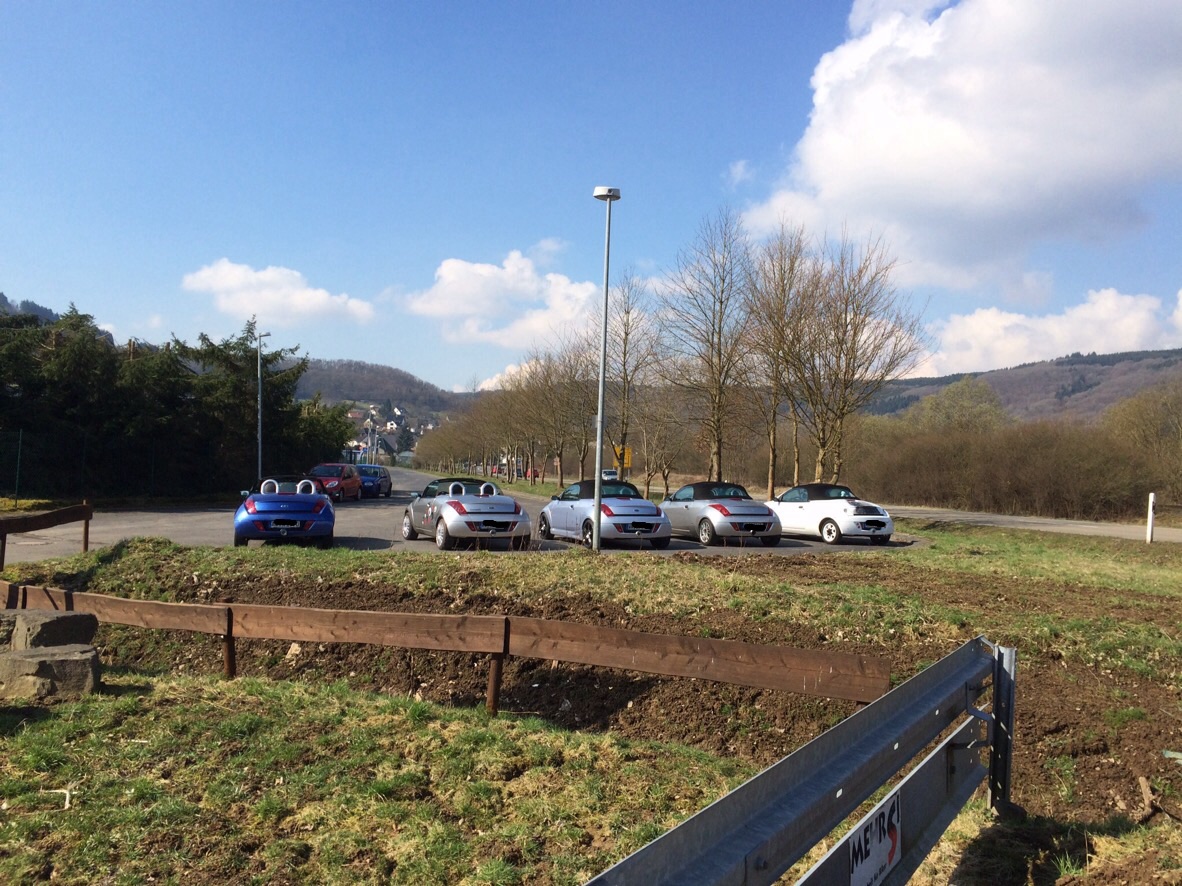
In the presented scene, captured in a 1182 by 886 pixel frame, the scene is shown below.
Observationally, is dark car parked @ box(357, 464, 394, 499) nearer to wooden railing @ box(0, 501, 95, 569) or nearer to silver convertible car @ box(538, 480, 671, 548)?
silver convertible car @ box(538, 480, 671, 548)

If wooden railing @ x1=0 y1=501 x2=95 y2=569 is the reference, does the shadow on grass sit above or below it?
below

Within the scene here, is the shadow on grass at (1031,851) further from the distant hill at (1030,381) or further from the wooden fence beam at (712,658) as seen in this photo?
the distant hill at (1030,381)

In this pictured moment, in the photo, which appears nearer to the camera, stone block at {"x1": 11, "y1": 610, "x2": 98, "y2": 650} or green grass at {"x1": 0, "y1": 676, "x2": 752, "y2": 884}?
green grass at {"x1": 0, "y1": 676, "x2": 752, "y2": 884}

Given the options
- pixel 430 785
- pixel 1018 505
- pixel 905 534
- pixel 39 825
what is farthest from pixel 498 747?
pixel 1018 505

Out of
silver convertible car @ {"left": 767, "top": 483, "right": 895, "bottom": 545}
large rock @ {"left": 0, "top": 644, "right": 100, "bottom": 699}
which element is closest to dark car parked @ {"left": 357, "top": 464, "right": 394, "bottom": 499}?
silver convertible car @ {"left": 767, "top": 483, "right": 895, "bottom": 545}

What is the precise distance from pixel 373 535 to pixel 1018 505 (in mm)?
33068

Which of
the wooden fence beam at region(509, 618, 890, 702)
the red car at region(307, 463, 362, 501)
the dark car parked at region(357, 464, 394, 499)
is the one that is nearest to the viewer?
the wooden fence beam at region(509, 618, 890, 702)

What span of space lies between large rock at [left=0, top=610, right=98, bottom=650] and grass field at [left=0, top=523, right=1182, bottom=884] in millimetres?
461

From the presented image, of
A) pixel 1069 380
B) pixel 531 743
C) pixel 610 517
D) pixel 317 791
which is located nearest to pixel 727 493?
pixel 610 517

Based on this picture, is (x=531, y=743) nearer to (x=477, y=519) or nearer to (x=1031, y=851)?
(x=1031, y=851)

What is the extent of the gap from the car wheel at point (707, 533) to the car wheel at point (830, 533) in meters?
3.07

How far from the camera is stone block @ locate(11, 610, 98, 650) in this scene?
6.93m

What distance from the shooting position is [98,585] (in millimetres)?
12289

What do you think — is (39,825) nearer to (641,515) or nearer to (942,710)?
(942,710)
